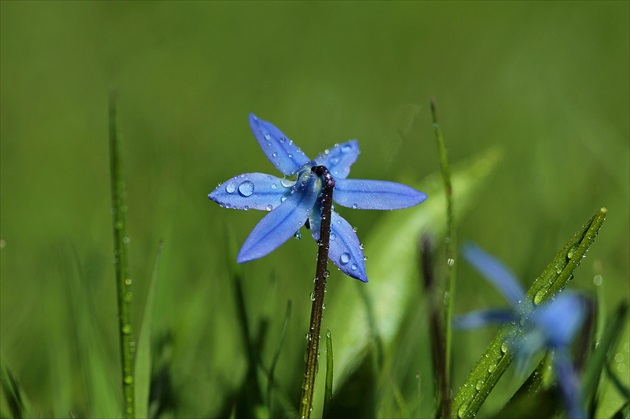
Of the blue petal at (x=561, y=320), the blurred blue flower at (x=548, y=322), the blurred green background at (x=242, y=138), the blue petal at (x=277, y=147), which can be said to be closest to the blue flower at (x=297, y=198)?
the blue petal at (x=277, y=147)

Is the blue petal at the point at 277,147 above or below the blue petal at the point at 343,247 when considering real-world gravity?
above

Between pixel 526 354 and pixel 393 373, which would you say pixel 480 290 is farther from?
pixel 526 354

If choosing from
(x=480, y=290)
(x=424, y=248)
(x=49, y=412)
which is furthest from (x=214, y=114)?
(x=424, y=248)

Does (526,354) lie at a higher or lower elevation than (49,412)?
higher

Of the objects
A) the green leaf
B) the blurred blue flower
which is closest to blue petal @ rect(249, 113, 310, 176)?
the blurred blue flower

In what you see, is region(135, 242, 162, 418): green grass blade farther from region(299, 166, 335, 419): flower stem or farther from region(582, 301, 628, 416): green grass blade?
region(582, 301, 628, 416): green grass blade

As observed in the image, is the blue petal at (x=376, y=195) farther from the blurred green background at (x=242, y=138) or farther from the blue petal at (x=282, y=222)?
the blurred green background at (x=242, y=138)
